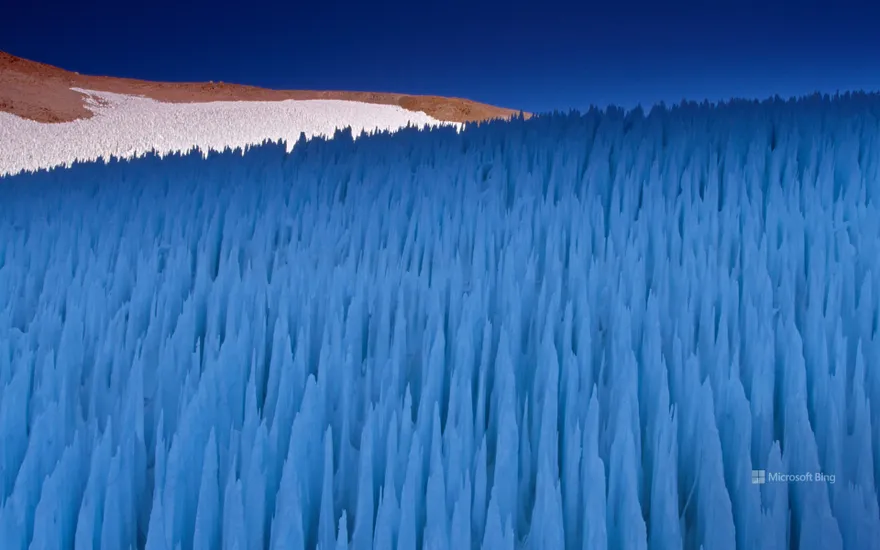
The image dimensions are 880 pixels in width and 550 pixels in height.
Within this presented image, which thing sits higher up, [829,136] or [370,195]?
[829,136]

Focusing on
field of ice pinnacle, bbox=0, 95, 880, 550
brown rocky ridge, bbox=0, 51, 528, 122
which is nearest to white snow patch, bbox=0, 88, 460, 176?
brown rocky ridge, bbox=0, 51, 528, 122

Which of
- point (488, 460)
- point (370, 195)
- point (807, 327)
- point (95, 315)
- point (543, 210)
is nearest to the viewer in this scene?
point (488, 460)

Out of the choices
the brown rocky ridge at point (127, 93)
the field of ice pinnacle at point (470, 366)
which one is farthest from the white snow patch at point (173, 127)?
the field of ice pinnacle at point (470, 366)

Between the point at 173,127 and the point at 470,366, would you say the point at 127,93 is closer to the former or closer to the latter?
the point at 173,127

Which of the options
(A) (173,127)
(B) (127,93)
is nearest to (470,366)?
(A) (173,127)

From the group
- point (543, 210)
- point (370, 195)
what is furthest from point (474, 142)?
point (543, 210)

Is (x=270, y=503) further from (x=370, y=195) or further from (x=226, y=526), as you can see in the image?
(x=370, y=195)

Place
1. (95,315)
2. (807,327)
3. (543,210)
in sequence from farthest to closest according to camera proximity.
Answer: (543,210)
(95,315)
(807,327)
